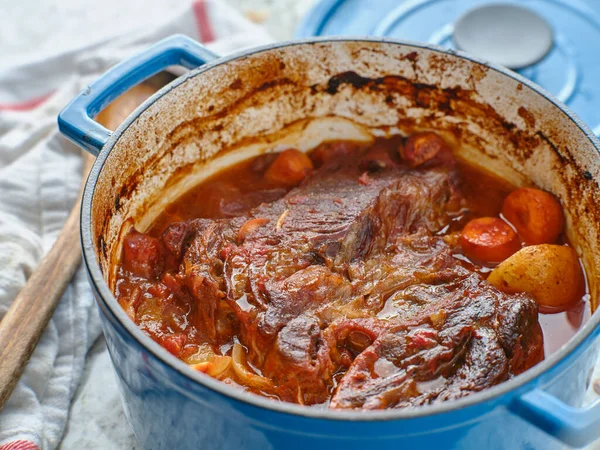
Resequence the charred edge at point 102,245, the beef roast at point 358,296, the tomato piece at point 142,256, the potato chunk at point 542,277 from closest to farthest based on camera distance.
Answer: the beef roast at point 358,296 < the charred edge at point 102,245 < the potato chunk at point 542,277 < the tomato piece at point 142,256

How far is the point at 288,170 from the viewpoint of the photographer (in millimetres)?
2455

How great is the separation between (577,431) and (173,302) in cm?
114

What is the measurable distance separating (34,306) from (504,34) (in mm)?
2196

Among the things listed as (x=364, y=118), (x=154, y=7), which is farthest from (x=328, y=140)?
(x=154, y=7)

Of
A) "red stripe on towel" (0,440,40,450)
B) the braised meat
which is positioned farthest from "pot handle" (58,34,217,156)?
"red stripe on towel" (0,440,40,450)

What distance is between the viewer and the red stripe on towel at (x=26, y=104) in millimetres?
3115

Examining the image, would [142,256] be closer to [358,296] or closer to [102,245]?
[102,245]

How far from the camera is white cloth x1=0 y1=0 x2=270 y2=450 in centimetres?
216

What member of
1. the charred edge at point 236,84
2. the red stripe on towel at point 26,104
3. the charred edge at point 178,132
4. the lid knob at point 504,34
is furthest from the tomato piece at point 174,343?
the lid knob at point 504,34

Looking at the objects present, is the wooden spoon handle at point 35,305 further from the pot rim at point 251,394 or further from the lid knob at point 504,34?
the lid knob at point 504,34

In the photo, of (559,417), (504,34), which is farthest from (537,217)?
(504,34)

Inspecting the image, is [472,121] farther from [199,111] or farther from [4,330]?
[4,330]

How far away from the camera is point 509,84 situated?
218 centimetres

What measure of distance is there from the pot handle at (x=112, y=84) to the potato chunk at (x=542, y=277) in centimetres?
108
